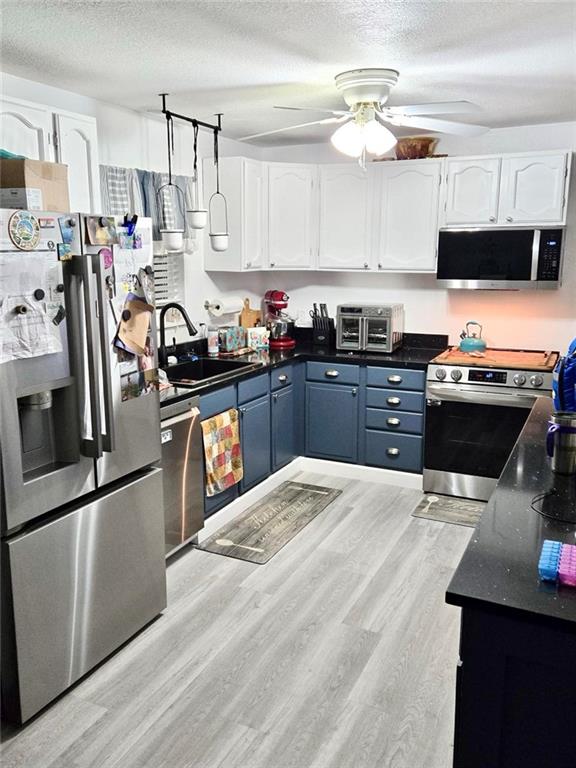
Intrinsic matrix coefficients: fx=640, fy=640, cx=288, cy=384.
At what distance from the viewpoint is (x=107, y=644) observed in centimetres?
262

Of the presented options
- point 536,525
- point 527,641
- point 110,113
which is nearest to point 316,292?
point 110,113

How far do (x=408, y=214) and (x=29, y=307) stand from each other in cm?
305

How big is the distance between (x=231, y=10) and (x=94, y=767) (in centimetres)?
256

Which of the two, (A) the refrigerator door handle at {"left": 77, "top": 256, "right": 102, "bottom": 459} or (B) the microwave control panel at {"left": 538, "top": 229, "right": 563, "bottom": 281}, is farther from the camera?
(B) the microwave control panel at {"left": 538, "top": 229, "right": 563, "bottom": 281}

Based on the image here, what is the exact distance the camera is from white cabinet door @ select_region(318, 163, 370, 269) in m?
4.64

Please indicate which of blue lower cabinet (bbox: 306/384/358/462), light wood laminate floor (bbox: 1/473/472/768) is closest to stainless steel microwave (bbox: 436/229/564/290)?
blue lower cabinet (bbox: 306/384/358/462)

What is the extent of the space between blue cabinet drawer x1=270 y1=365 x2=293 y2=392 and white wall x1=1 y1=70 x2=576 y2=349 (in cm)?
72

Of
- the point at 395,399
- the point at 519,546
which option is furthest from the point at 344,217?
the point at 519,546

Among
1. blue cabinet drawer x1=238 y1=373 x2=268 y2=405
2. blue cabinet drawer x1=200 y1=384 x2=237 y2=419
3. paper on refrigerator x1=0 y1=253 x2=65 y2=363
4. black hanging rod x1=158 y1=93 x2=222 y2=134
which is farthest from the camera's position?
blue cabinet drawer x1=238 y1=373 x2=268 y2=405

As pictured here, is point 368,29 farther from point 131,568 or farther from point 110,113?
point 131,568

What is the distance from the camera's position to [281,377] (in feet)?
14.8

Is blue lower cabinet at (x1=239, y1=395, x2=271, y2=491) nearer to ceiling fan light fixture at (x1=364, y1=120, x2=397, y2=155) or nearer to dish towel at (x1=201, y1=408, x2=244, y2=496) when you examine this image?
dish towel at (x1=201, y1=408, x2=244, y2=496)

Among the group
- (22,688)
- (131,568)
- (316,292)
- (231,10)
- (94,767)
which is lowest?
(94,767)

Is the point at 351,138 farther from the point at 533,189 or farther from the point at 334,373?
the point at 334,373
